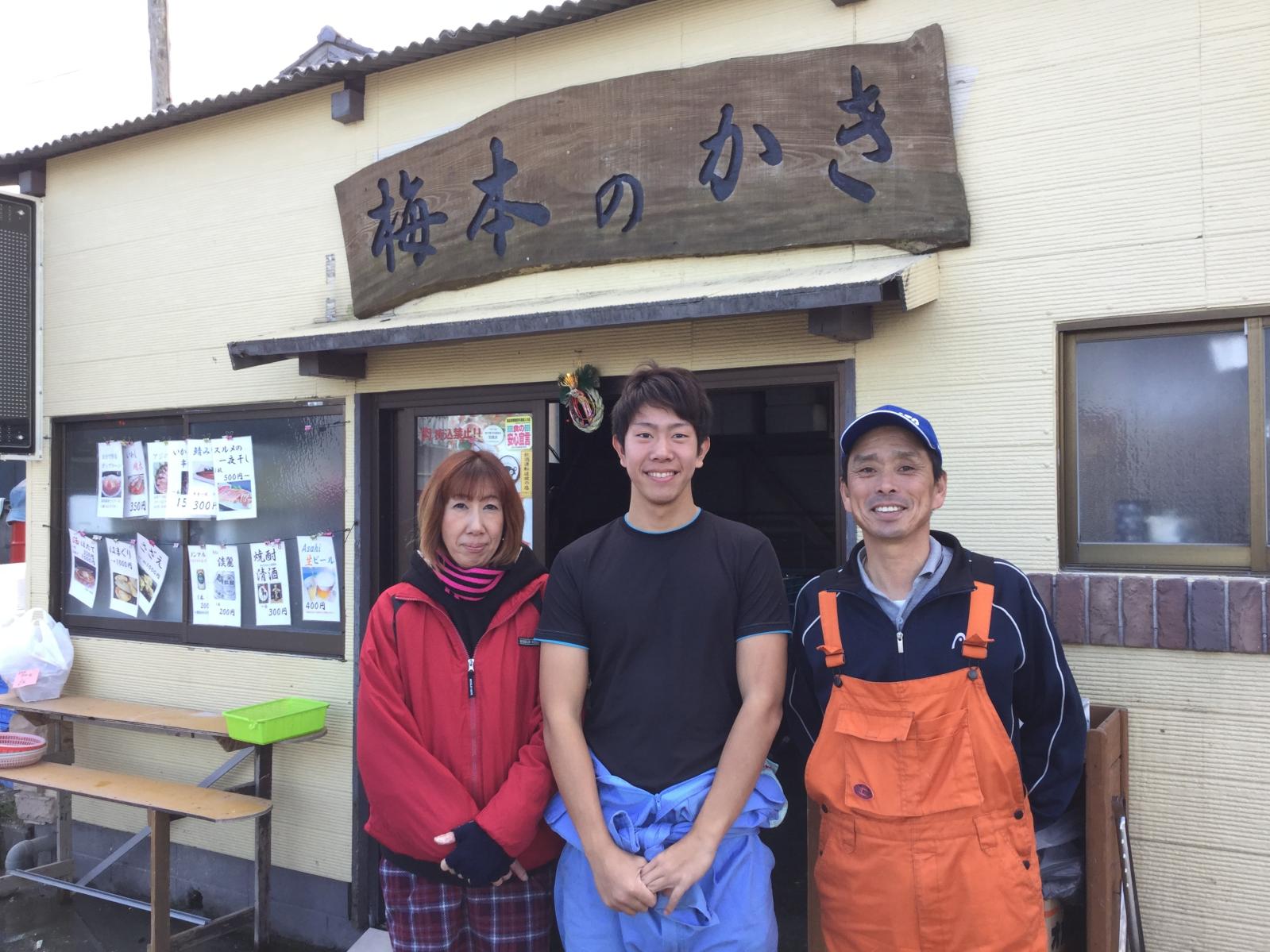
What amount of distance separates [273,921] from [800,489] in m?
4.88

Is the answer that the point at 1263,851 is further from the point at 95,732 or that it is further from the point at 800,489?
the point at 95,732

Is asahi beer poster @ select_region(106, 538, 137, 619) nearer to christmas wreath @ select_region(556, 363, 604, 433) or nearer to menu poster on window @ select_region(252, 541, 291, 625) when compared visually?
menu poster on window @ select_region(252, 541, 291, 625)

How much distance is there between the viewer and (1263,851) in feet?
9.93

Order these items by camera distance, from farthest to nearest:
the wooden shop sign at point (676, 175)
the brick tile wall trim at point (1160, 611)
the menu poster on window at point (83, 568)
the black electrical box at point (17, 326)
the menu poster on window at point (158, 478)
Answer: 1. the menu poster on window at point (83, 568)
2. the black electrical box at point (17, 326)
3. the menu poster on window at point (158, 478)
4. the wooden shop sign at point (676, 175)
5. the brick tile wall trim at point (1160, 611)

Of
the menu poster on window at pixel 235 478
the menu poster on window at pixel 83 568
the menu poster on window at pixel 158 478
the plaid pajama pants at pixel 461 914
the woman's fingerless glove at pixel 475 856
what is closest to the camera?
the woman's fingerless glove at pixel 475 856

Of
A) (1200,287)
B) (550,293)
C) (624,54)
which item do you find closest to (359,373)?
(550,293)

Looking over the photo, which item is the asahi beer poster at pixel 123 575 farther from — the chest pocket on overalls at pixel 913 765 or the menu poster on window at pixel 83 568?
the chest pocket on overalls at pixel 913 765

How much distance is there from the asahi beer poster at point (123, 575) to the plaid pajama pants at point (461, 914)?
3.44m

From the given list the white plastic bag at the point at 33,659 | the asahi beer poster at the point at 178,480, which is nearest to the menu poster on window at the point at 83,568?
the white plastic bag at the point at 33,659

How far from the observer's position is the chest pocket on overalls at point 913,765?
2.31m

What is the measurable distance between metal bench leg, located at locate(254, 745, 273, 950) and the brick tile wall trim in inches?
143

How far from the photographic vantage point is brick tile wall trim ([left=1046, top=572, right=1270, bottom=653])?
299 centimetres

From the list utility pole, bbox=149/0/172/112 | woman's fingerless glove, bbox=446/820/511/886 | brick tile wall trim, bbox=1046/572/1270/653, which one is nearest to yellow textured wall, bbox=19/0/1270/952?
brick tile wall trim, bbox=1046/572/1270/653

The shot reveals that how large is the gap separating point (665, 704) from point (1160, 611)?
1.77 meters
